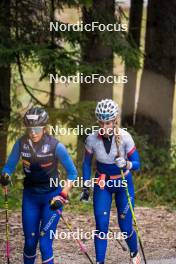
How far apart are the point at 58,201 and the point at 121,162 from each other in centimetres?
90

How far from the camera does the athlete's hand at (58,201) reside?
7.02 m

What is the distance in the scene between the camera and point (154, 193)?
43.3ft

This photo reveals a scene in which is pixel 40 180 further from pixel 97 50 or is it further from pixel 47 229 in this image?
pixel 97 50

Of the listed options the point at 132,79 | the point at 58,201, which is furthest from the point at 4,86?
the point at 58,201

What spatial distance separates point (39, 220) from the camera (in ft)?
24.0

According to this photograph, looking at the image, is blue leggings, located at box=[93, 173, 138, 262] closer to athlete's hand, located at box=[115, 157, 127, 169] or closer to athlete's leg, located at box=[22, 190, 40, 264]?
athlete's hand, located at box=[115, 157, 127, 169]

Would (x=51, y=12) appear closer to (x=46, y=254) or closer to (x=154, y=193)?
(x=154, y=193)

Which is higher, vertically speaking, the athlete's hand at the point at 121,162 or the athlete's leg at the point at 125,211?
the athlete's hand at the point at 121,162

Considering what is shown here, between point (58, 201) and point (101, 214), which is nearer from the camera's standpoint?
point (58, 201)

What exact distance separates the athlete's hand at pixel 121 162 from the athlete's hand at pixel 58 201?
0.76 meters

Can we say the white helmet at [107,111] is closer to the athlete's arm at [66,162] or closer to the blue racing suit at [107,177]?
the blue racing suit at [107,177]

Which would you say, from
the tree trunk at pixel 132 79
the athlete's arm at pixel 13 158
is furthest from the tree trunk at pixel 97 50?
the athlete's arm at pixel 13 158

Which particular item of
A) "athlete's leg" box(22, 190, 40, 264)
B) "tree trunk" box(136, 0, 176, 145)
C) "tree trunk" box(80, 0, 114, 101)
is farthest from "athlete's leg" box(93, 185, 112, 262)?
"tree trunk" box(136, 0, 176, 145)

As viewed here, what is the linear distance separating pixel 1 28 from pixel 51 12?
0.99m
